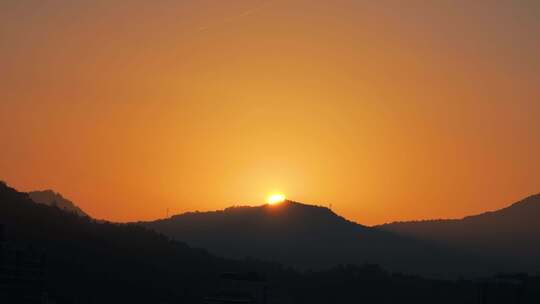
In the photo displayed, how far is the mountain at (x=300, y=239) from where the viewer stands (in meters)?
112

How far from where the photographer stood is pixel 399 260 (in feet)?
383

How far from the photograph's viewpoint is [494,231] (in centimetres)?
13600

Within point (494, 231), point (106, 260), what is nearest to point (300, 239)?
point (494, 231)

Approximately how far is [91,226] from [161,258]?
18.7ft

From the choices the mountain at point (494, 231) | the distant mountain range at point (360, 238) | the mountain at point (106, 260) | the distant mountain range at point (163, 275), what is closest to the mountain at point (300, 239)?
the distant mountain range at point (360, 238)

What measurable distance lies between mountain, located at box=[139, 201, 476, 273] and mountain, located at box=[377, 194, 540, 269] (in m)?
5.38

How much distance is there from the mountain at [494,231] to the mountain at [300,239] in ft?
17.7

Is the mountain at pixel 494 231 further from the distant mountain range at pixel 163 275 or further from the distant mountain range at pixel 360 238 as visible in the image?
the distant mountain range at pixel 163 275

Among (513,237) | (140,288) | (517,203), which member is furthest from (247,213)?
(140,288)

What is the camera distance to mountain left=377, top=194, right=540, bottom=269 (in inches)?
4867

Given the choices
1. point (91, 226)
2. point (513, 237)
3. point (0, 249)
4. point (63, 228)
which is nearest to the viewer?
point (0, 249)

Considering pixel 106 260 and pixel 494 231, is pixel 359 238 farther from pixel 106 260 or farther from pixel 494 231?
pixel 106 260

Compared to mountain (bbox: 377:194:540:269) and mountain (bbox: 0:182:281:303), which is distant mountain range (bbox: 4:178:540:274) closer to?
mountain (bbox: 377:194:540:269)

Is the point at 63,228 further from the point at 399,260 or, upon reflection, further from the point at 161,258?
the point at 399,260
